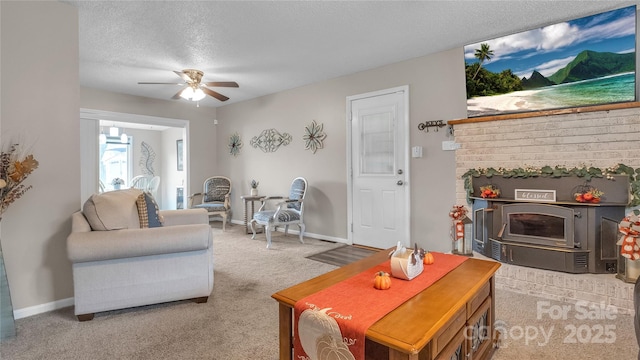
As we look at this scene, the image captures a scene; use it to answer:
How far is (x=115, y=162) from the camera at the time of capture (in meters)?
7.77

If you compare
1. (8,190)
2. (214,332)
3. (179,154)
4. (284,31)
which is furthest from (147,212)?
(179,154)

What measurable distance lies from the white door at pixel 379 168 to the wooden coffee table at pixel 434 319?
7.16 ft

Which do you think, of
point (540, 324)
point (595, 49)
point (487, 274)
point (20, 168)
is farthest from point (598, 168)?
point (20, 168)

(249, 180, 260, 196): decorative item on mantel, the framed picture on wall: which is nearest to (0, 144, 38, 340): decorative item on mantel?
(249, 180, 260, 196): decorative item on mantel

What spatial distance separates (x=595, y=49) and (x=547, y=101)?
520mm

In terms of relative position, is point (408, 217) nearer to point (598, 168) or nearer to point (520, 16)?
point (598, 168)

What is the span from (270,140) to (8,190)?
385cm

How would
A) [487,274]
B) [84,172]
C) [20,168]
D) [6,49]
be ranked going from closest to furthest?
[487,274] < [20,168] < [6,49] < [84,172]

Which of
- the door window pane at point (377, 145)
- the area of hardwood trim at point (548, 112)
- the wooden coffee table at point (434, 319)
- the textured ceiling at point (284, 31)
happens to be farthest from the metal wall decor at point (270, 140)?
the wooden coffee table at point (434, 319)

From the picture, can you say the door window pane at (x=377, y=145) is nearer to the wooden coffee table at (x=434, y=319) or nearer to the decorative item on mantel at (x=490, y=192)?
the decorative item on mantel at (x=490, y=192)

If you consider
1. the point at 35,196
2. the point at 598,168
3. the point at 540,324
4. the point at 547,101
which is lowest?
the point at 540,324

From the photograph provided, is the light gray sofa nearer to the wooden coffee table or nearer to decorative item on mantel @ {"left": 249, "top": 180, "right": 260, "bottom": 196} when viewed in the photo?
the wooden coffee table

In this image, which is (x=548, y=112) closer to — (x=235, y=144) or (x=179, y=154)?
(x=235, y=144)

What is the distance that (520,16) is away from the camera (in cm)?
287
